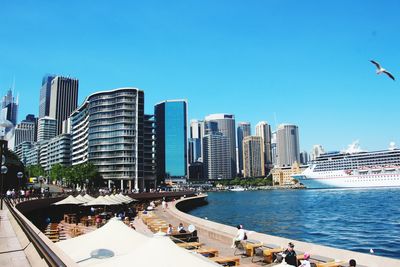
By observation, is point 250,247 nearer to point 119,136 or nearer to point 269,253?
point 269,253

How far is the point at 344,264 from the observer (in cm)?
1611

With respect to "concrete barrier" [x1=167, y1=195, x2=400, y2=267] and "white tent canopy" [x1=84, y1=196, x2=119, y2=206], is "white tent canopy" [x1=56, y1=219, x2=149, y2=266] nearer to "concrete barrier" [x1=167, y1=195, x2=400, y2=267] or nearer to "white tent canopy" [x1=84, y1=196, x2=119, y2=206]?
"concrete barrier" [x1=167, y1=195, x2=400, y2=267]

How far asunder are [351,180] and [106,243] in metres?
151

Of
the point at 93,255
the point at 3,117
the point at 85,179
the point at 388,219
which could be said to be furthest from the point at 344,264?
the point at 85,179

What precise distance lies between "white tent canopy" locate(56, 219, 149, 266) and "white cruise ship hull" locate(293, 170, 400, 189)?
149 m

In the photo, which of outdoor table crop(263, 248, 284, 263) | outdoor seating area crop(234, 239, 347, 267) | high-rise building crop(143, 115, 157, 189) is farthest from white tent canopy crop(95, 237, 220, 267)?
high-rise building crop(143, 115, 157, 189)

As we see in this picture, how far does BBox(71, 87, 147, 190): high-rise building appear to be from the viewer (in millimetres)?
156000

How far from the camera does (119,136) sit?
510 ft

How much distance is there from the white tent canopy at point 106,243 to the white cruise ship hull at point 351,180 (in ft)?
490

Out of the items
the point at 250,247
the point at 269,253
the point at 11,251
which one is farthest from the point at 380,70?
the point at 11,251

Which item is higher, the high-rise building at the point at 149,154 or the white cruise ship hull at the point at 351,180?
the high-rise building at the point at 149,154

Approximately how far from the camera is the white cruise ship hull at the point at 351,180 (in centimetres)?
14325

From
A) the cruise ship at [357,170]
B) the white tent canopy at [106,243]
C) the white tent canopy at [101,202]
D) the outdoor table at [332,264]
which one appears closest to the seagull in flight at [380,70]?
the outdoor table at [332,264]

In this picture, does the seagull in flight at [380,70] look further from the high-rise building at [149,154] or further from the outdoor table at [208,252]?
the high-rise building at [149,154]
